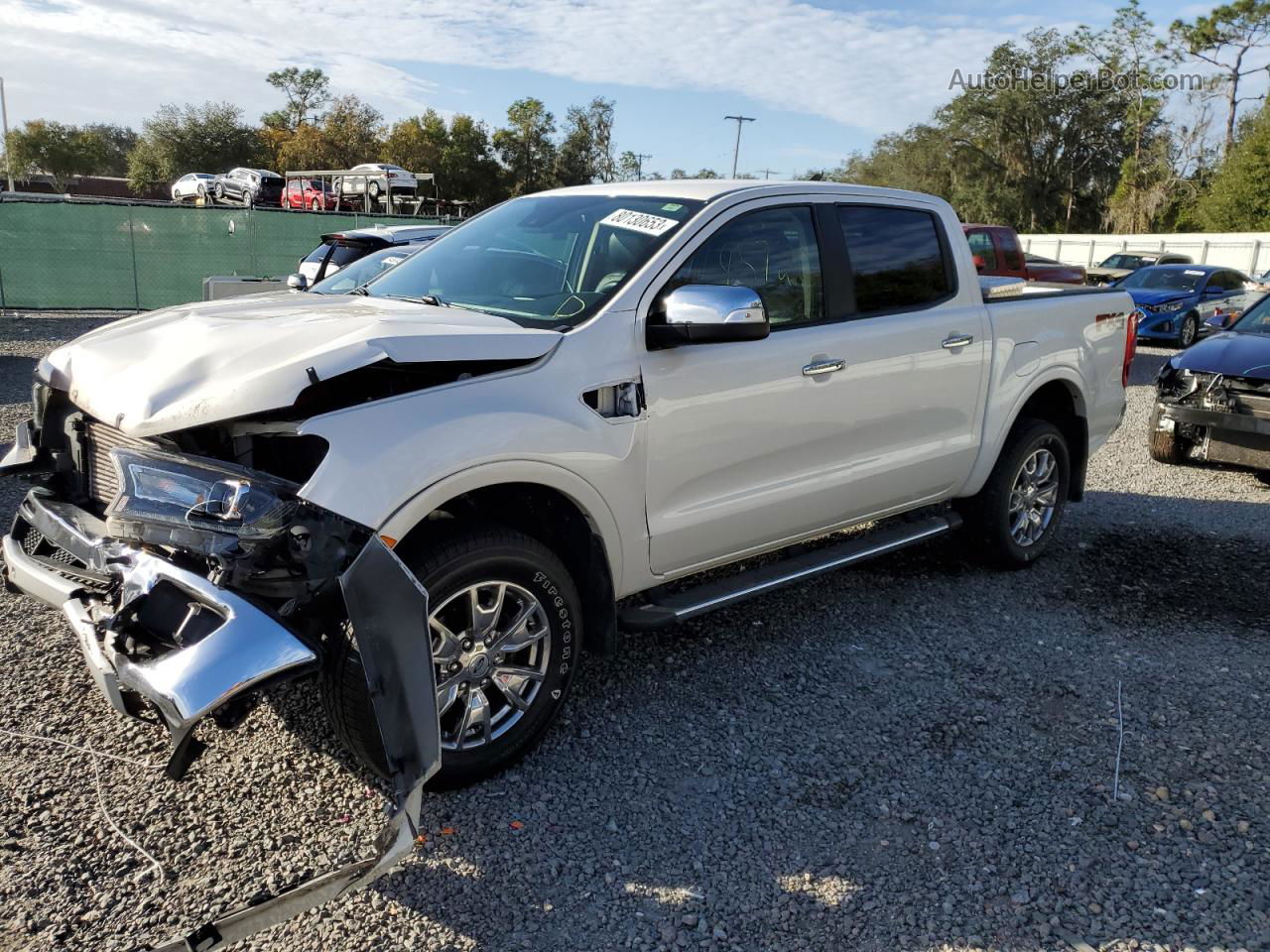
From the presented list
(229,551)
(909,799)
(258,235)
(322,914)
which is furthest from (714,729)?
(258,235)

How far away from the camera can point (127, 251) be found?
61.5ft

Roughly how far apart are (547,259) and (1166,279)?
59.3 ft

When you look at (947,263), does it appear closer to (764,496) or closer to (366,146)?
(764,496)

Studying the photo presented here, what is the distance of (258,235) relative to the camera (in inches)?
800

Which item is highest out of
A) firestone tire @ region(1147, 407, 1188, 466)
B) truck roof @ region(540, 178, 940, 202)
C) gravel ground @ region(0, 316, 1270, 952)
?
truck roof @ region(540, 178, 940, 202)

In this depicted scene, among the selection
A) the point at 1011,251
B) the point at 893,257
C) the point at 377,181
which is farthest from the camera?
the point at 377,181

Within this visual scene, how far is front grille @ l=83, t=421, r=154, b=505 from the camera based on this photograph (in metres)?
3.25

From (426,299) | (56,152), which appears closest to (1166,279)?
(426,299)

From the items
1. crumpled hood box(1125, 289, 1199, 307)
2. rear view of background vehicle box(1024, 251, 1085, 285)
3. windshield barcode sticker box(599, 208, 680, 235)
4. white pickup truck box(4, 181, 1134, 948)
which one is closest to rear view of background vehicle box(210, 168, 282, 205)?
rear view of background vehicle box(1024, 251, 1085, 285)

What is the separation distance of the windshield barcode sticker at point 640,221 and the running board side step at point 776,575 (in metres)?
1.41

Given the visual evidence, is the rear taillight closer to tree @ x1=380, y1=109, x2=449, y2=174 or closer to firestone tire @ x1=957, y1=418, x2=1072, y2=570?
firestone tire @ x1=957, y1=418, x2=1072, y2=570

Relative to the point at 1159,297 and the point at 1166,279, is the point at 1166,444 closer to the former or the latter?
the point at 1159,297

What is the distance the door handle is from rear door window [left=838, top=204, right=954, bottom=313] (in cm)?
38

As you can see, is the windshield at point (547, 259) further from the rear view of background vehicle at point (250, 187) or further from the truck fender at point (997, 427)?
the rear view of background vehicle at point (250, 187)
